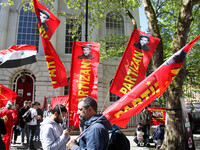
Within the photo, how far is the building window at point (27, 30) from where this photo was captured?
53.4 feet

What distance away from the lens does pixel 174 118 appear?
22.3ft

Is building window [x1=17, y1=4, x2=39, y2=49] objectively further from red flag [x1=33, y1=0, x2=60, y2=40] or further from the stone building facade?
red flag [x1=33, y1=0, x2=60, y2=40]

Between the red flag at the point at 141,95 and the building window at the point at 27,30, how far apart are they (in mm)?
14987

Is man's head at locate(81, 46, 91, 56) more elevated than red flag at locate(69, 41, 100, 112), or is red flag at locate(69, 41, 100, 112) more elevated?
man's head at locate(81, 46, 91, 56)

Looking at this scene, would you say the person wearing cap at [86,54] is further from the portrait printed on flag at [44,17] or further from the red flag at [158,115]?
the red flag at [158,115]

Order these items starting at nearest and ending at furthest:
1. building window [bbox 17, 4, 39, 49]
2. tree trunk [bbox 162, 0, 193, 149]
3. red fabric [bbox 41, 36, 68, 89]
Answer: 1. red fabric [bbox 41, 36, 68, 89]
2. tree trunk [bbox 162, 0, 193, 149]
3. building window [bbox 17, 4, 39, 49]

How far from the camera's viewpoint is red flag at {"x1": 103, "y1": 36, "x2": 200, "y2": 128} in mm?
2904

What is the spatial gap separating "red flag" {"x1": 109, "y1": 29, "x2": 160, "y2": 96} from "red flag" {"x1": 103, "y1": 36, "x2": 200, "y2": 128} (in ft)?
2.61

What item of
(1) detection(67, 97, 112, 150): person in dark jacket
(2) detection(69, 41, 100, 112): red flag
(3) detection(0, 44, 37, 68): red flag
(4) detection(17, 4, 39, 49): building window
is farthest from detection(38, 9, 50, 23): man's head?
(4) detection(17, 4, 39, 49): building window

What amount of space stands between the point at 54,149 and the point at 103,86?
1362cm

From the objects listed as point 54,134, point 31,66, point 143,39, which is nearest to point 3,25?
point 31,66

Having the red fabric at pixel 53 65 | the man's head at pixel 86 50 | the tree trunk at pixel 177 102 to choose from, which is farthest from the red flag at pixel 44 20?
the tree trunk at pixel 177 102

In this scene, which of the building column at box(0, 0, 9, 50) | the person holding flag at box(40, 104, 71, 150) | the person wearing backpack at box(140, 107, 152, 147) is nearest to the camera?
the person holding flag at box(40, 104, 71, 150)

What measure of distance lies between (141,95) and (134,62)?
118 centimetres
